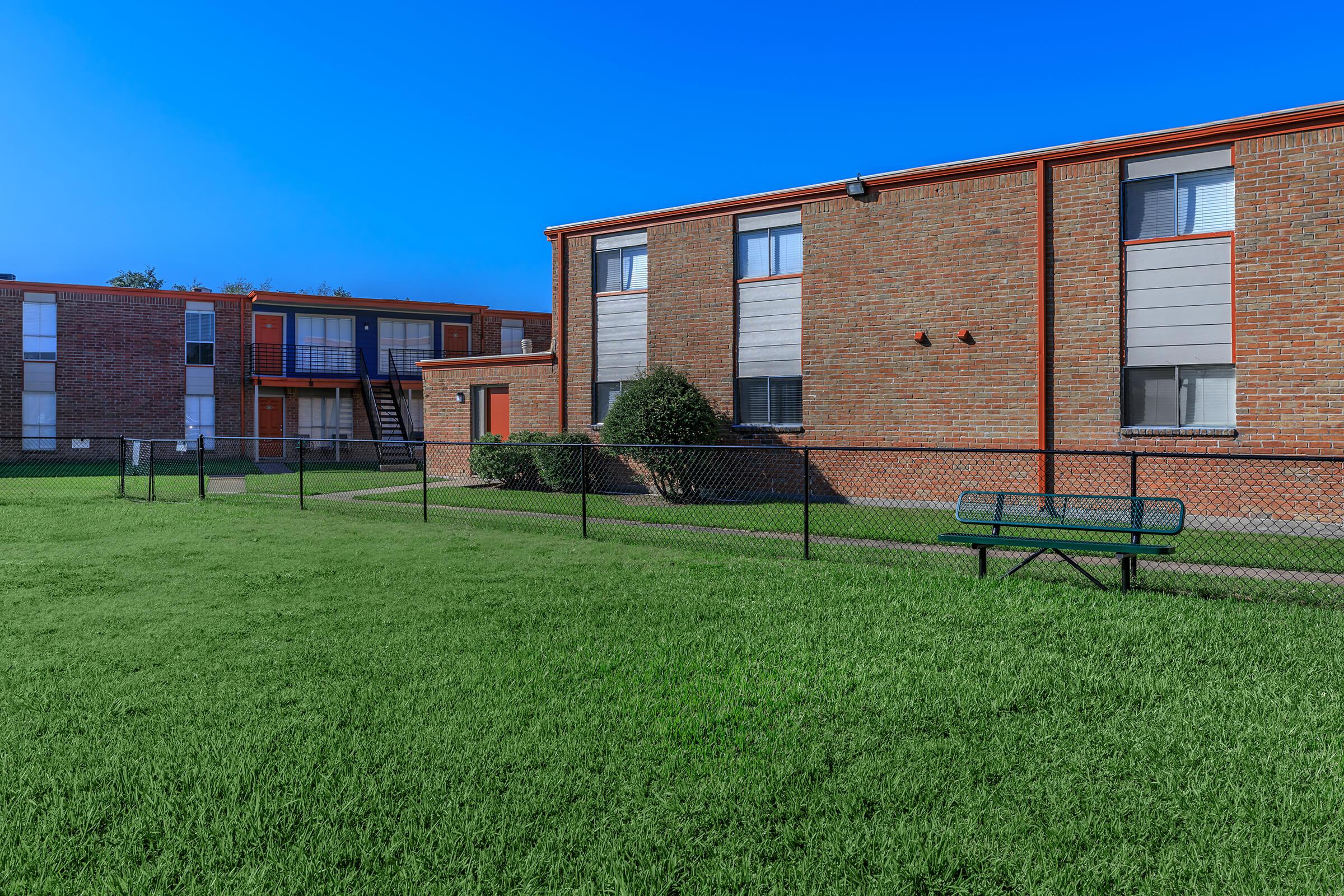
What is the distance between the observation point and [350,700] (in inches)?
171

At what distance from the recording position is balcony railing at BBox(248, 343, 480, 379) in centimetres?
3181

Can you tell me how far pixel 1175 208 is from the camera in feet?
41.3

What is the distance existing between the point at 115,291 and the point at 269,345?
5376 millimetres

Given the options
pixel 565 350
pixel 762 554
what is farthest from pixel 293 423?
pixel 762 554

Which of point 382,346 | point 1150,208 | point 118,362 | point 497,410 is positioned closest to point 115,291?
point 118,362

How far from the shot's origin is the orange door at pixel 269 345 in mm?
31734

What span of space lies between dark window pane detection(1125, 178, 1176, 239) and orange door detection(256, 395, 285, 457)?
2908cm

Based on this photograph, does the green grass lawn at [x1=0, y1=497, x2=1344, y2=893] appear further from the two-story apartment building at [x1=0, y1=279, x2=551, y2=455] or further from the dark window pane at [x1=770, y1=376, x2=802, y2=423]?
the two-story apartment building at [x1=0, y1=279, x2=551, y2=455]

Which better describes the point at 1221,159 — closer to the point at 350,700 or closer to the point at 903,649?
the point at 903,649

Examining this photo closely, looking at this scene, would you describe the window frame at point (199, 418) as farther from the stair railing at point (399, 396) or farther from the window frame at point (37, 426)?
the stair railing at point (399, 396)

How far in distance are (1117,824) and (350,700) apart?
3.57m

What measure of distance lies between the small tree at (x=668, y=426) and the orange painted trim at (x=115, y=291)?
2159 cm

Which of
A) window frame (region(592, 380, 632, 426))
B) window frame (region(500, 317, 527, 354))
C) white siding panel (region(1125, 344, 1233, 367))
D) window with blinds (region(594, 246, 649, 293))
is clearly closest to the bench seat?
white siding panel (region(1125, 344, 1233, 367))

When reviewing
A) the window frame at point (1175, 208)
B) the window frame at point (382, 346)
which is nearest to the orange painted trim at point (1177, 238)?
the window frame at point (1175, 208)
